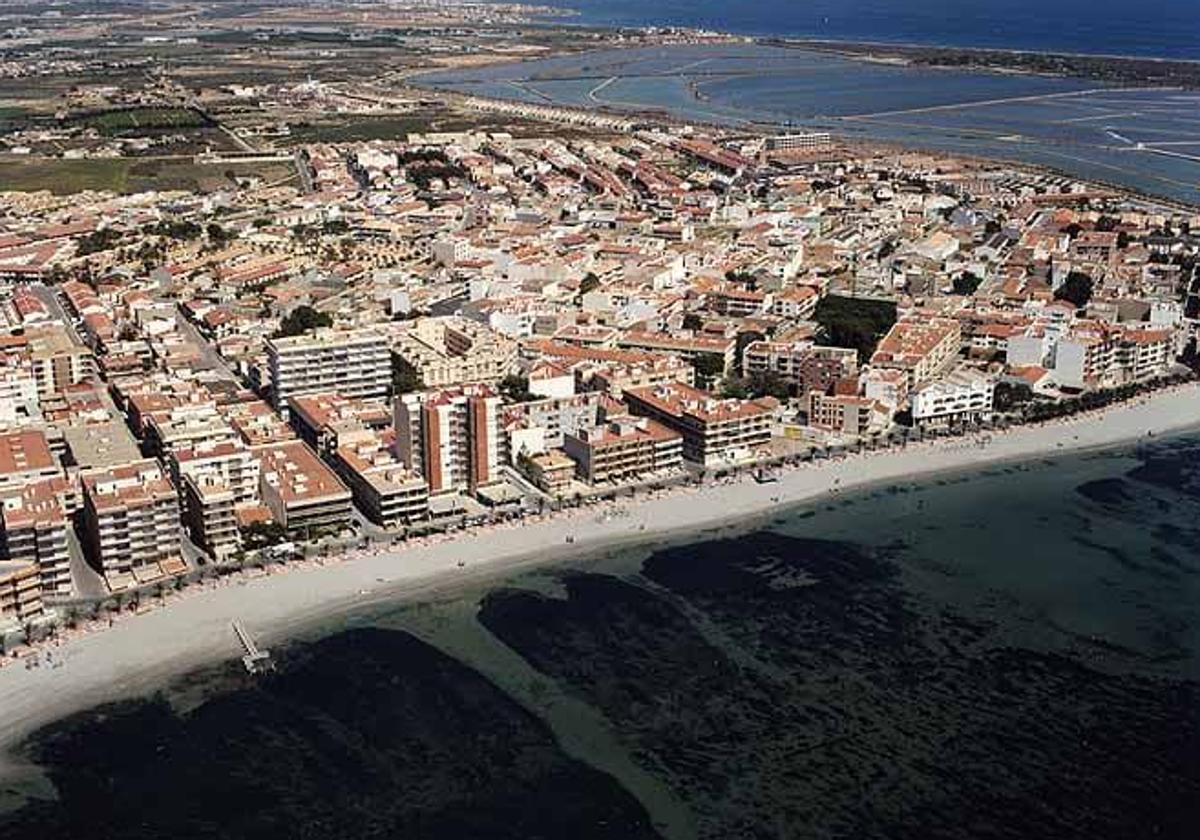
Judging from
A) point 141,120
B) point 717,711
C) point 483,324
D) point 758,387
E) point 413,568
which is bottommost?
point 717,711

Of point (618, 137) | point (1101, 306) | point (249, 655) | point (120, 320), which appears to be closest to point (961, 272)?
point (1101, 306)

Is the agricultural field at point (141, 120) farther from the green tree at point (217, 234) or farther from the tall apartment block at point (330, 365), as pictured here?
the tall apartment block at point (330, 365)

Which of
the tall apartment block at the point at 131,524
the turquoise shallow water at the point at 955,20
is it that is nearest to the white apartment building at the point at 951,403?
the tall apartment block at the point at 131,524

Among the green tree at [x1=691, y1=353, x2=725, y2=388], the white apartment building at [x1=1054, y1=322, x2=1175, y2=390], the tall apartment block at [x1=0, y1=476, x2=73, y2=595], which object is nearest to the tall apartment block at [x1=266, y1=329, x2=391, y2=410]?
the green tree at [x1=691, y1=353, x2=725, y2=388]

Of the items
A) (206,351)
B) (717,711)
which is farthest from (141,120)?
(717,711)

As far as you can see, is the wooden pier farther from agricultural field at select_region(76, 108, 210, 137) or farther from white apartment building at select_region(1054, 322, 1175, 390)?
agricultural field at select_region(76, 108, 210, 137)

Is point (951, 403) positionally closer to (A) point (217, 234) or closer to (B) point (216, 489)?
(B) point (216, 489)

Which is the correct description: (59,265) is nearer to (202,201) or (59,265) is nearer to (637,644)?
(202,201)

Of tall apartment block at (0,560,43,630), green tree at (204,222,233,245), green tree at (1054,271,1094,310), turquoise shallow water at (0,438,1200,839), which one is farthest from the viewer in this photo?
green tree at (204,222,233,245)

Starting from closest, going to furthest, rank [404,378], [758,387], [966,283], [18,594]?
[18,594] → [404,378] → [758,387] → [966,283]
